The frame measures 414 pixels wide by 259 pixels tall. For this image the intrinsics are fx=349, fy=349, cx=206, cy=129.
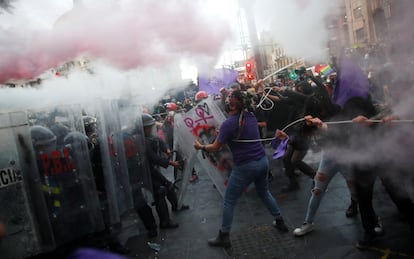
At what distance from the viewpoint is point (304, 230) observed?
161 inches

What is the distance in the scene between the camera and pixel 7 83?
543cm

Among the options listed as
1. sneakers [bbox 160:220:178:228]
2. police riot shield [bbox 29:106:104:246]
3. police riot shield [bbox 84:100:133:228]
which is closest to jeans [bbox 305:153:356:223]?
sneakers [bbox 160:220:178:228]

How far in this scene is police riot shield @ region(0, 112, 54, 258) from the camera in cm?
318

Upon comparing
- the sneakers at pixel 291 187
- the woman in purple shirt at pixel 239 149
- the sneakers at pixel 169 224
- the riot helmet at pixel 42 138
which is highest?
the riot helmet at pixel 42 138

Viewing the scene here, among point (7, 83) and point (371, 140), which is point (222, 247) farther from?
point (7, 83)

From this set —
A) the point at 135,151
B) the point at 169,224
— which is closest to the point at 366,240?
the point at 169,224

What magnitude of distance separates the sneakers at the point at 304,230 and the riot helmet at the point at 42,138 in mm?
2852

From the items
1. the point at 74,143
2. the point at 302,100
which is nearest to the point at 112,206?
the point at 74,143

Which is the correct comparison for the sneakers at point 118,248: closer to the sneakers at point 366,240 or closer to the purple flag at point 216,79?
the sneakers at point 366,240

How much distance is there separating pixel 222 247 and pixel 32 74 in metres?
3.80

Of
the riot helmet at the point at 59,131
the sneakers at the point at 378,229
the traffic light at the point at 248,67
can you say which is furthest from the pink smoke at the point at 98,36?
the traffic light at the point at 248,67

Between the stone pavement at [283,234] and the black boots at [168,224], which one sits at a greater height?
the black boots at [168,224]

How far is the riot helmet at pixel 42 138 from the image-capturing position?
11.2 feet

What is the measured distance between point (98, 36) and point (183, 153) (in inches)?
87.1
